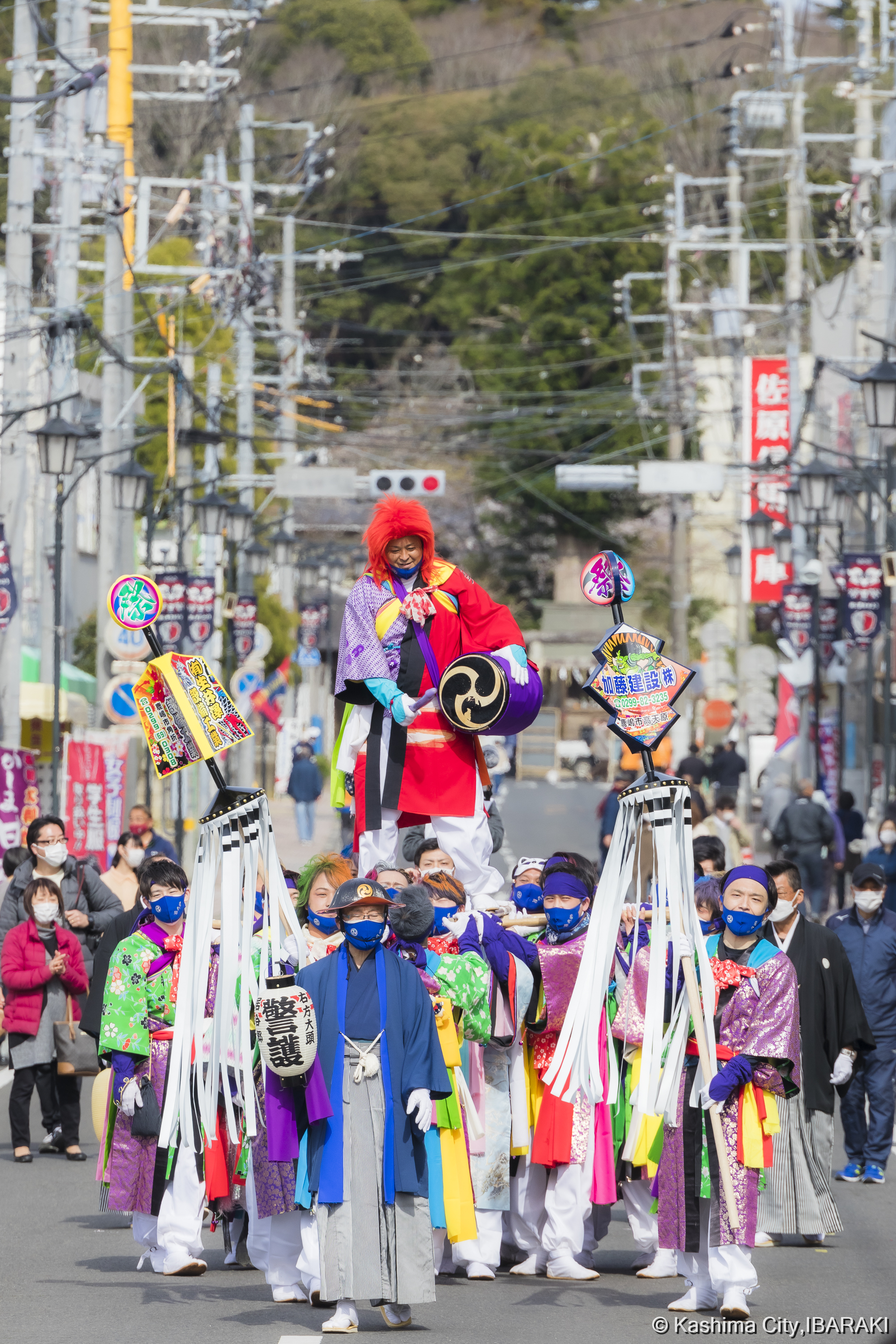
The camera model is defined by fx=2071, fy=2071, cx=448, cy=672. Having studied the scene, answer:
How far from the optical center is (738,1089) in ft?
25.2

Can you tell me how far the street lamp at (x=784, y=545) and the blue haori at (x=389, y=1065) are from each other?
27071mm

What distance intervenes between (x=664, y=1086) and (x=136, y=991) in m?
2.20

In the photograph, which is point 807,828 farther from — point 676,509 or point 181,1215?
point 676,509

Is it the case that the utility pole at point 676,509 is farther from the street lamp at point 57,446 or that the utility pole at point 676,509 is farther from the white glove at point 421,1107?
the white glove at point 421,1107

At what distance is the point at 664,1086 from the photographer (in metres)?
7.70

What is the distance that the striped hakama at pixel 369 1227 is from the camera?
7.19m

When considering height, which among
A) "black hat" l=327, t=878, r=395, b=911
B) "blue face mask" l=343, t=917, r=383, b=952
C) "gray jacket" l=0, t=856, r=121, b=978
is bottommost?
"gray jacket" l=0, t=856, r=121, b=978

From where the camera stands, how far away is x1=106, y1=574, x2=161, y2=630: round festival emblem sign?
830 centimetres

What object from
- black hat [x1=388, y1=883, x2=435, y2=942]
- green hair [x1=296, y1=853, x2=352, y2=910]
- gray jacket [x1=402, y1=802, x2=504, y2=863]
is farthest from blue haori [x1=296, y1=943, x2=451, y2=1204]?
gray jacket [x1=402, y1=802, x2=504, y2=863]

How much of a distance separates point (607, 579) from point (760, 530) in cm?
2730

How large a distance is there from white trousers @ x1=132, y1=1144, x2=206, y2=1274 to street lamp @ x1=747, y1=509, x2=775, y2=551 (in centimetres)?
2727

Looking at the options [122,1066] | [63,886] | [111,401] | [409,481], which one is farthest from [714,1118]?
[409,481]

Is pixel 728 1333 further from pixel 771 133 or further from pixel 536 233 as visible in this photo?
pixel 771 133

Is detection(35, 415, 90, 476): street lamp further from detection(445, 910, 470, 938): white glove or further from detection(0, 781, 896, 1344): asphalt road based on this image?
detection(445, 910, 470, 938): white glove
